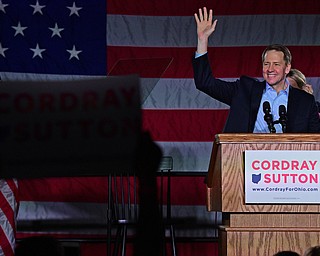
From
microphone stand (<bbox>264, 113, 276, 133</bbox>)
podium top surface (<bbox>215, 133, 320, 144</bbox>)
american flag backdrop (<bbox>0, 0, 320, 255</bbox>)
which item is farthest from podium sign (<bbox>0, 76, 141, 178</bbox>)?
american flag backdrop (<bbox>0, 0, 320, 255</bbox>)

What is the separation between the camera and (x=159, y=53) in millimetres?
6344

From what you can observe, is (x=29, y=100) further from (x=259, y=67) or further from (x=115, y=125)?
(x=259, y=67)

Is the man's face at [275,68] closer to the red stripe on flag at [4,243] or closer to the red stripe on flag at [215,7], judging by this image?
the red stripe on flag at [4,243]

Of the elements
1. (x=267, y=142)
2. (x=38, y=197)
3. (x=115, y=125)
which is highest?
(x=115, y=125)

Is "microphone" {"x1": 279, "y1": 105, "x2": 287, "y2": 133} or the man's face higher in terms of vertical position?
the man's face

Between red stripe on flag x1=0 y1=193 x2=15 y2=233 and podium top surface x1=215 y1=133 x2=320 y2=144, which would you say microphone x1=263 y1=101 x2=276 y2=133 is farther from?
red stripe on flag x1=0 y1=193 x2=15 y2=233

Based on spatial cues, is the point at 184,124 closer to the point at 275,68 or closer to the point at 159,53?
the point at 159,53

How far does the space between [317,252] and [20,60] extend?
170 inches

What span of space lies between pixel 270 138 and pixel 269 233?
434mm

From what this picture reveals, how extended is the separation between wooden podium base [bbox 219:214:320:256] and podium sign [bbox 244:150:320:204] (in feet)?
0.40

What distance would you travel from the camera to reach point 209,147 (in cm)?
627

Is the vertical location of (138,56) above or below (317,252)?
above

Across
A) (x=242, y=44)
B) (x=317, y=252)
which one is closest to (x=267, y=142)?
(x=317, y=252)

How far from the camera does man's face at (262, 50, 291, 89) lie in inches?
152
